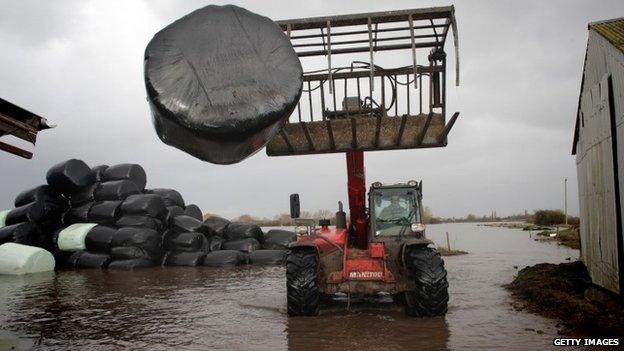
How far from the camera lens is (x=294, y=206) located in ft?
21.8

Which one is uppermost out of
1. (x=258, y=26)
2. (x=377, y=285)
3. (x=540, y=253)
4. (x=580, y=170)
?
(x=258, y=26)

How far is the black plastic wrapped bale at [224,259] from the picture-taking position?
13544 millimetres

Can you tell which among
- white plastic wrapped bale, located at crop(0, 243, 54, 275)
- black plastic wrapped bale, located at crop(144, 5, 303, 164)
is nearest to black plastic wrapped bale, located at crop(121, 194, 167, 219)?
white plastic wrapped bale, located at crop(0, 243, 54, 275)

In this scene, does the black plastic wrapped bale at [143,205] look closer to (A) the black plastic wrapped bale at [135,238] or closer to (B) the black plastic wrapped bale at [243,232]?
(A) the black plastic wrapped bale at [135,238]

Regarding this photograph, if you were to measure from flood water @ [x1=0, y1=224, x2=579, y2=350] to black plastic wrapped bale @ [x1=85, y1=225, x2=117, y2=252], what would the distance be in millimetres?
1846

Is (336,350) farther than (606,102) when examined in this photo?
No

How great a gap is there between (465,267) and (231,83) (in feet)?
43.5

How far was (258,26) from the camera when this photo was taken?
333 centimetres

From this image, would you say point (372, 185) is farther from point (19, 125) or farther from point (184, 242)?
point (184, 242)

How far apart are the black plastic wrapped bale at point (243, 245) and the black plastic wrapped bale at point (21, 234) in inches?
210

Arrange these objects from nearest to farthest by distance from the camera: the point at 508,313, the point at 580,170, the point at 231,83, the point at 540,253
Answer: the point at 231,83, the point at 508,313, the point at 580,170, the point at 540,253

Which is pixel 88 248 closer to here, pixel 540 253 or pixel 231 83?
pixel 231 83

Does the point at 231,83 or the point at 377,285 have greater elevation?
the point at 231,83

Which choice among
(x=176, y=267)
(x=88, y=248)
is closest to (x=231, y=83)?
(x=176, y=267)
